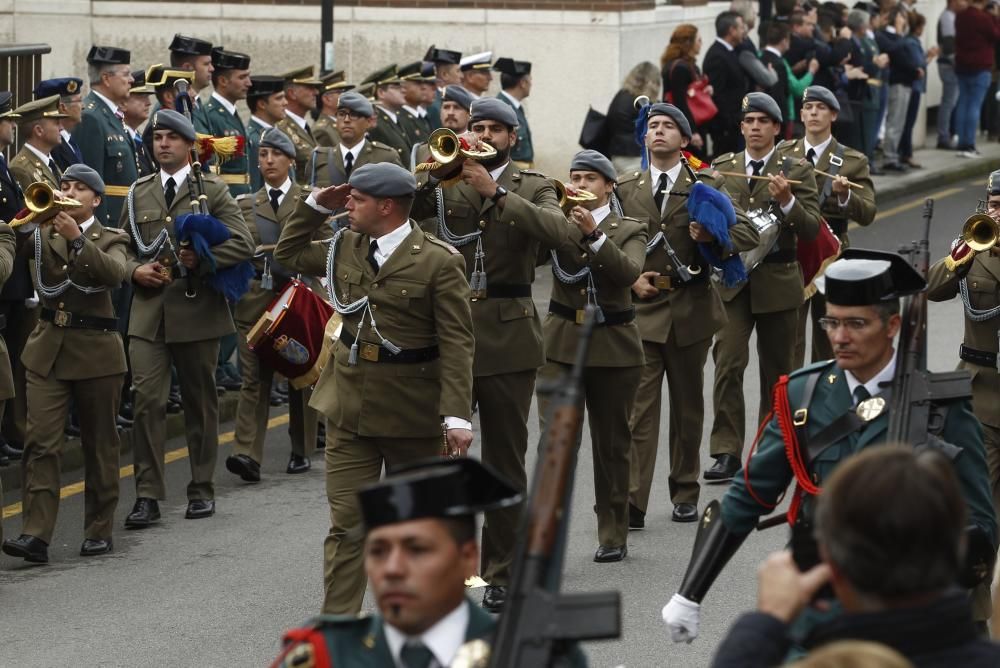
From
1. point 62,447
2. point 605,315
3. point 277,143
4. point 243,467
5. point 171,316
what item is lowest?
point 243,467

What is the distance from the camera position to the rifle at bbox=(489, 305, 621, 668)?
4047 millimetres

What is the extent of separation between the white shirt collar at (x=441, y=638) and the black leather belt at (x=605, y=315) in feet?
17.7

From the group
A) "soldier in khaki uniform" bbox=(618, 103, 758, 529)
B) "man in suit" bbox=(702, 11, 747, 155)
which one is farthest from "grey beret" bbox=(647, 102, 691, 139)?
"man in suit" bbox=(702, 11, 747, 155)

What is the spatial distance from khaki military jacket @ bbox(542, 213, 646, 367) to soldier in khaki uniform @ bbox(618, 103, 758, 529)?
704 millimetres

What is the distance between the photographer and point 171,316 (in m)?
10.6

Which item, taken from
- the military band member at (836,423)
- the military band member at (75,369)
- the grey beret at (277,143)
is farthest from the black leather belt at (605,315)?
the military band member at (836,423)

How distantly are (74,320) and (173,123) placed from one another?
4.45 ft

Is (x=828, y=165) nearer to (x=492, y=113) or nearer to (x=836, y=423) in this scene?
(x=492, y=113)

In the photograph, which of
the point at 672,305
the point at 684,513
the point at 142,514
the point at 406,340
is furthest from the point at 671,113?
the point at 142,514

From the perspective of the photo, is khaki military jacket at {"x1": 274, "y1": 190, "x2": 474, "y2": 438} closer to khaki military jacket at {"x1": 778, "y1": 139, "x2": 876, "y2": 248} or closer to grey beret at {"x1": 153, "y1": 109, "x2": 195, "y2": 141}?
grey beret at {"x1": 153, "y1": 109, "x2": 195, "y2": 141}

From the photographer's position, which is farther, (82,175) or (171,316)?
(171,316)

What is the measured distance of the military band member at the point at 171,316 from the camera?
10.6 meters

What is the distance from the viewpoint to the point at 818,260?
40.4 ft

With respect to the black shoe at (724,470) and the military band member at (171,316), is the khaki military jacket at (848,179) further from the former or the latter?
the military band member at (171,316)
